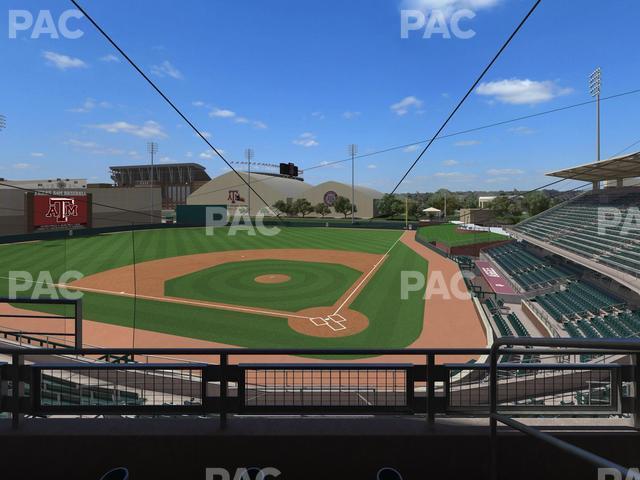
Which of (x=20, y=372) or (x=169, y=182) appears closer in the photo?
(x=20, y=372)

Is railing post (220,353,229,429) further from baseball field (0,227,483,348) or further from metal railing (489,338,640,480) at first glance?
baseball field (0,227,483,348)

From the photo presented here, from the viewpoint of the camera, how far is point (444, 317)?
17.2 meters

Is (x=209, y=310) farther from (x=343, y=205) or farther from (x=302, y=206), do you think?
(x=302, y=206)

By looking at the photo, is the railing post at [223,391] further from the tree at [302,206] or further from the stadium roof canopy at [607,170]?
the tree at [302,206]

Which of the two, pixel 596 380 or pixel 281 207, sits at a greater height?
pixel 281 207

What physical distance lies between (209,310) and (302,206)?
202 ft

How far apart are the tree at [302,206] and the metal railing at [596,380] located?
7638 centimetres

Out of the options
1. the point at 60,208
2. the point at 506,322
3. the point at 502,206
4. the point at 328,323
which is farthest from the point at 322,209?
the point at 506,322

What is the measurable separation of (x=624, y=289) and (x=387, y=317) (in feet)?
34.3

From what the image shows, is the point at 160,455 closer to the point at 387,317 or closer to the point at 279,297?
A: the point at 387,317

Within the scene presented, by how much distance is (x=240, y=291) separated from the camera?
22281 mm

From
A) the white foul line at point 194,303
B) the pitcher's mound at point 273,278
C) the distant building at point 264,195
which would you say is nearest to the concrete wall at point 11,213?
the white foul line at point 194,303

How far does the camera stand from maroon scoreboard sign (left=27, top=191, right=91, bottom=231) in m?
35.3

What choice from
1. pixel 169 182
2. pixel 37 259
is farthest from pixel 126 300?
pixel 169 182
